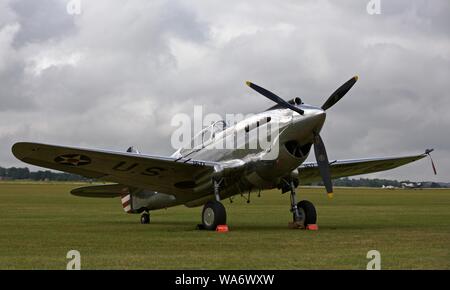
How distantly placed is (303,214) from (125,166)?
197 inches

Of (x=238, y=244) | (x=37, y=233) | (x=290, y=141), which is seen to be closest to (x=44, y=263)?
(x=238, y=244)

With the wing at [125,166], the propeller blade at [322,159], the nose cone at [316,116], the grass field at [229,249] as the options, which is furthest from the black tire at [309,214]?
the nose cone at [316,116]

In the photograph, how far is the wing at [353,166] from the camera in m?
20.3

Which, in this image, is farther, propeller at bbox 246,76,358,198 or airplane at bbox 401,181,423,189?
airplane at bbox 401,181,423,189

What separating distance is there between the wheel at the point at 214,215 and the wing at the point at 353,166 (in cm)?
412

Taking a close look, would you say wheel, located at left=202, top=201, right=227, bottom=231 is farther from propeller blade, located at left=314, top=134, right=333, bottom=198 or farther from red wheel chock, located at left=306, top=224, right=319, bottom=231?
propeller blade, located at left=314, top=134, right=333, bottom=198

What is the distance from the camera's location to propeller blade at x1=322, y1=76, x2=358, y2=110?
1617 centimetres

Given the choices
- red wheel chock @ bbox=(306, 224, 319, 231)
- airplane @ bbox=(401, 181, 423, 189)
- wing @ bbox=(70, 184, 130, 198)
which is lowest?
red wheel chock @ bbox=(306, 224, 319, 231)

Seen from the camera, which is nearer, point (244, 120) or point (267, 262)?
point (267, 262)

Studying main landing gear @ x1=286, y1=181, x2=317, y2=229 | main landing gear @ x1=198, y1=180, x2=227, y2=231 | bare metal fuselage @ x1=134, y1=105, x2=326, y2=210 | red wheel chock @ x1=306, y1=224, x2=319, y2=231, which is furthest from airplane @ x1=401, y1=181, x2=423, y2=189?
main landing gear @ x1=198, y1=180, x2=227, y2=231
